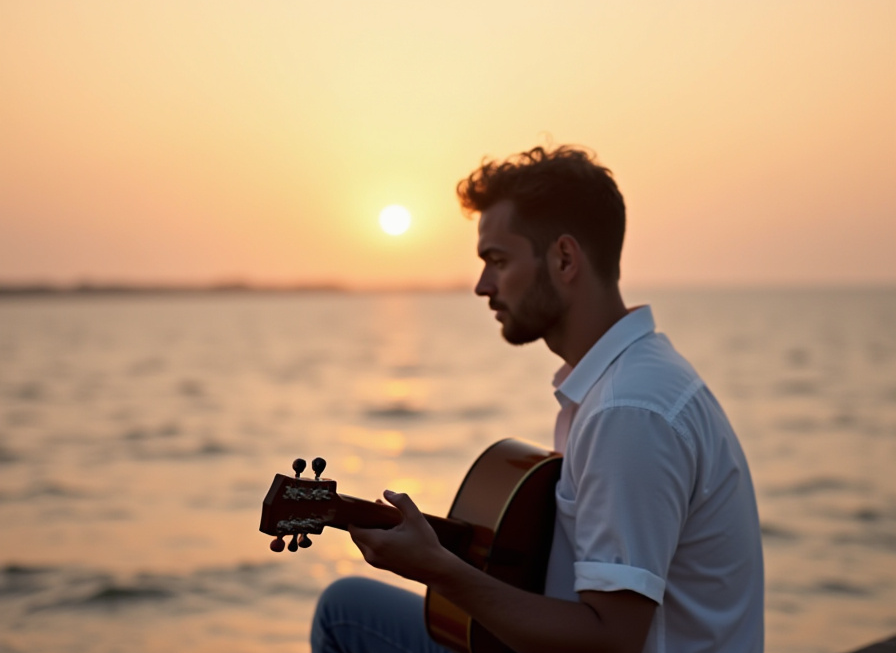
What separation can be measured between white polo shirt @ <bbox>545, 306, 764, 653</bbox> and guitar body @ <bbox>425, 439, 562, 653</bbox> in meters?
0.11

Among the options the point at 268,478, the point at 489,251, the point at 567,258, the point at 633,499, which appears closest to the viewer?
the point at 633,499

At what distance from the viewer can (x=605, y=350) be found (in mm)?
2332

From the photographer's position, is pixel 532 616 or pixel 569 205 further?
pixel 569 205

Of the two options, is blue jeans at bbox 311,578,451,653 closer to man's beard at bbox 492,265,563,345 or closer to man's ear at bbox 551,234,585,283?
man's beard at bbox 492,265,563,345

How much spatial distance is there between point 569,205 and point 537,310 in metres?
0.28

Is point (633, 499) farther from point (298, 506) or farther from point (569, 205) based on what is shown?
point (569, 205)

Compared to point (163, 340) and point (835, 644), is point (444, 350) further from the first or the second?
point (835, 644)

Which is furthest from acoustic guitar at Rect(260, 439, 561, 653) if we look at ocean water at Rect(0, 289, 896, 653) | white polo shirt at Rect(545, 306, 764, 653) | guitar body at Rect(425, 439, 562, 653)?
ocean water at Rect(0, 289, 896, 653)

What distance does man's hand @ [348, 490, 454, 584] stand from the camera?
205cm

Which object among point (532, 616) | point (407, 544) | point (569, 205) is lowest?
point (532, 616)

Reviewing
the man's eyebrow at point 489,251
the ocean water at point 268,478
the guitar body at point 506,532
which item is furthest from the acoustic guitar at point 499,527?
the ocean water at point 268,478

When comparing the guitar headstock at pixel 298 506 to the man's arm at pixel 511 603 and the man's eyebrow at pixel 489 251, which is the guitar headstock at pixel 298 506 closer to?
the man's arm at pixel 511 603

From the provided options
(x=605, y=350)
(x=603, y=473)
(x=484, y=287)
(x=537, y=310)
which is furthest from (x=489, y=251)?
(x=603, y=473)

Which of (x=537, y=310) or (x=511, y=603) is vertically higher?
(x=537, y=310)
